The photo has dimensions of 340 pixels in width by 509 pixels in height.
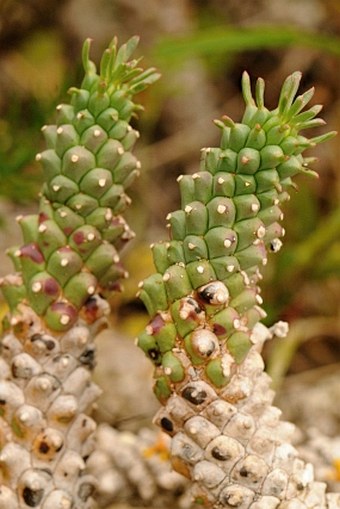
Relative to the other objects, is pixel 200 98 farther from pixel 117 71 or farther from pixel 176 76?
pixel 117 71

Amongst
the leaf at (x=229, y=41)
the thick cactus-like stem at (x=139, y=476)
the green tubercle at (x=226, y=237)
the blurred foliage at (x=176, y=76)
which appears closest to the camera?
the green tubercle at (x=226, y=237)

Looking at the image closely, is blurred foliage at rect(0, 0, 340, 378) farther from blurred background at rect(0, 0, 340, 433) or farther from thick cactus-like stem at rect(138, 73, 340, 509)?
thick cactus-like stem at rect(138, 73, 340, 509)

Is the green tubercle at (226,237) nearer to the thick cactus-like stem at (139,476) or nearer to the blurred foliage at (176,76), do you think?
the thick cactus-like stem at (139,476)

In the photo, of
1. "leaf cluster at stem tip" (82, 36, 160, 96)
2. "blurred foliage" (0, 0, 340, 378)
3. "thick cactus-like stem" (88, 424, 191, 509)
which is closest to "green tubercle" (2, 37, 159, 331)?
"leaf cluster at stem tip" (82, 36, 160, 96)

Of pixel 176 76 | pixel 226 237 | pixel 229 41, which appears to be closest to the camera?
pixel 226 237

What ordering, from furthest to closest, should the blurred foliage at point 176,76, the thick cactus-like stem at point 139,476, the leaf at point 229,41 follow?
the blurred foliage at point 176,76 < the leaf at point 229,41 < the thick cactus-like stem at point 139,476

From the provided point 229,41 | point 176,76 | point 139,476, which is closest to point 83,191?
point 139,476

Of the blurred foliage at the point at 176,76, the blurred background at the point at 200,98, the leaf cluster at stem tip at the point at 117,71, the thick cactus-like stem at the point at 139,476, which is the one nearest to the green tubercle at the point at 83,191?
the leaf cluster at stem tip at the point at 117,71
